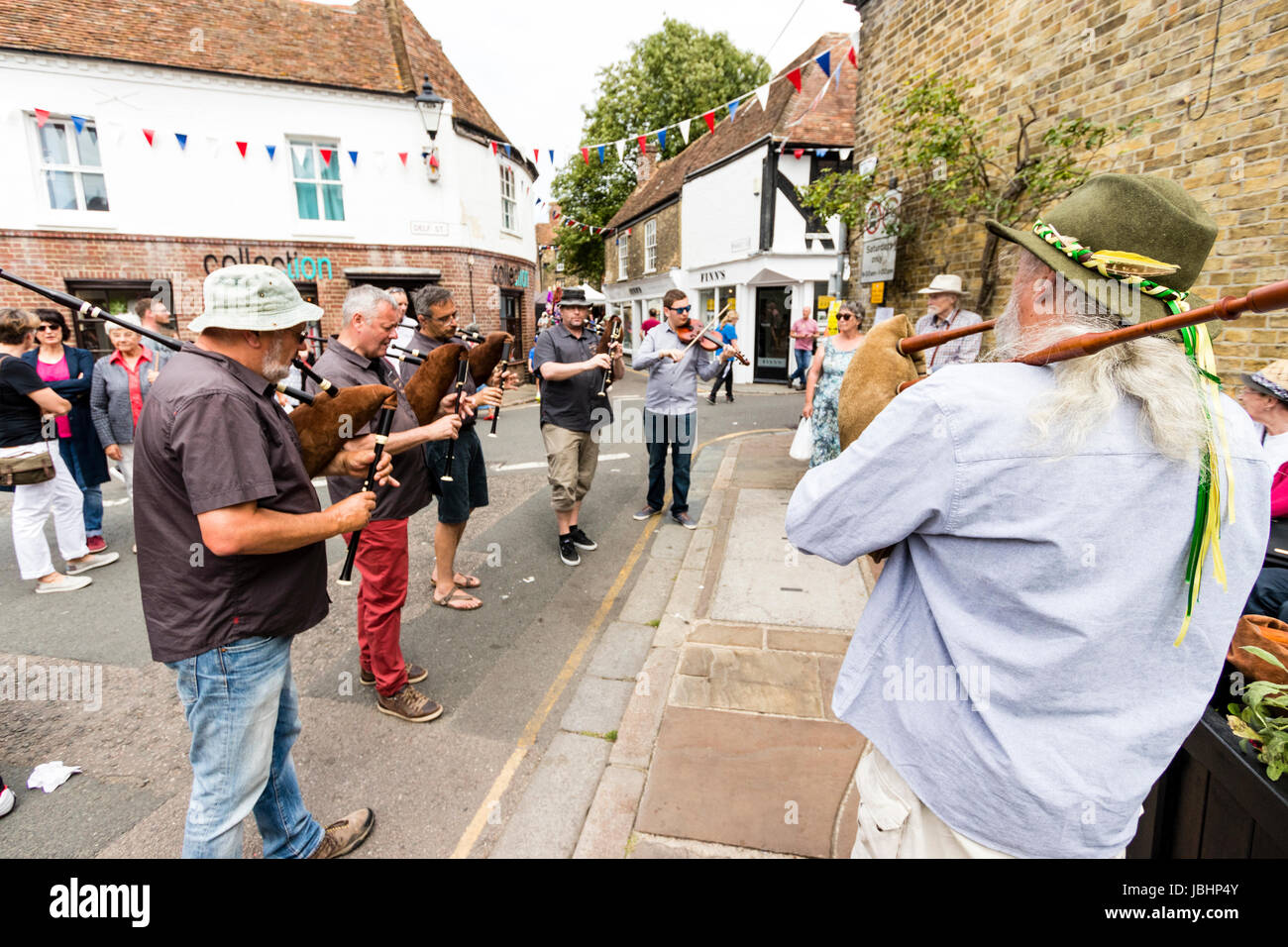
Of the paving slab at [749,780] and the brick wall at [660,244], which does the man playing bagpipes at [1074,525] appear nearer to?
the paving slab at [749,780]

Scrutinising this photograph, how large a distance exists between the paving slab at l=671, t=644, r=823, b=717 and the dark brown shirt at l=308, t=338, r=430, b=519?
1.79 meters

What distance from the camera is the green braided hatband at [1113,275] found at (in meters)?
1.13

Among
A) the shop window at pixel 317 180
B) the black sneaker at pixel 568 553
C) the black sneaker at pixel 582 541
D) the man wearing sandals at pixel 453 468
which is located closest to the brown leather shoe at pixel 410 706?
the man wearing sandals at pixel 453 468

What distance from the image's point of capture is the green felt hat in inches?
44.7

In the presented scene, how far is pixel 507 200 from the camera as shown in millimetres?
17891

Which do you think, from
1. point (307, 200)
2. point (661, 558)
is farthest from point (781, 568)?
point (307, 200)

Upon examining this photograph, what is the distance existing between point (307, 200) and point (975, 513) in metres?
16.6

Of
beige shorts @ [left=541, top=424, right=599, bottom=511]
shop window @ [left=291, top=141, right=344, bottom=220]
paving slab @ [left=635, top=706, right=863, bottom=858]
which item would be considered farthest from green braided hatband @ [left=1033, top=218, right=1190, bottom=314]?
shop window @ [left=291, top=141, right=344, bottom=220]

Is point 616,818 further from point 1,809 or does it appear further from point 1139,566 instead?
point 1,809

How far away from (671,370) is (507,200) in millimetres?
14342

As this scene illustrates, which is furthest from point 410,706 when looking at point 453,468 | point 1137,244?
point 1137,244

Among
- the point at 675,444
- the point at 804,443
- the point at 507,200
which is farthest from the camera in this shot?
the point at 507,200

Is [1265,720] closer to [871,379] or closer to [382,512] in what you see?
[871,379]

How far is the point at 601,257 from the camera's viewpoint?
117 feet
